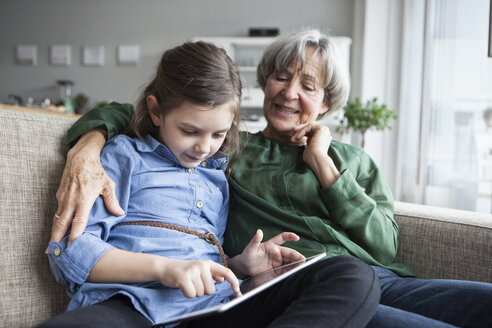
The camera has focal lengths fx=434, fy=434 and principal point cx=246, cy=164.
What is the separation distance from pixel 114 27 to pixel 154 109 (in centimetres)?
534

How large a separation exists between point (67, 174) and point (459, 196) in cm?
388

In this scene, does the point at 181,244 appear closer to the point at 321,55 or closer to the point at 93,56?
the point at 321,55

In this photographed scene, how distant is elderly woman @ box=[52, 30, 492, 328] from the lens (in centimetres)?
96

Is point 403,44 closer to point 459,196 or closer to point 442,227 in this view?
point 459,196

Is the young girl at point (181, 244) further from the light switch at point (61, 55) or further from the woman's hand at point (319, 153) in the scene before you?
the light switch at point (61, 55)

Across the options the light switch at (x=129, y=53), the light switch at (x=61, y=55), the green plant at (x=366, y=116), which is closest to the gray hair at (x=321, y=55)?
the green plant at (x=366, y=116)

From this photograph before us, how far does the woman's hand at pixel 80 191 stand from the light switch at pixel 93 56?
209 inches

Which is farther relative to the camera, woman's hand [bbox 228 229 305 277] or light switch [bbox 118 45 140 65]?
light switch [bbox 118 45 140 65]

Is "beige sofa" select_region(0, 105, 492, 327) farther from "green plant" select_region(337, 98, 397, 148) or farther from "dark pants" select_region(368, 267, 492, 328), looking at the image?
"green plant" select_region(337, 98, 397, 148)

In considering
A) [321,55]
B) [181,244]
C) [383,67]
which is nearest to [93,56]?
[383,67]

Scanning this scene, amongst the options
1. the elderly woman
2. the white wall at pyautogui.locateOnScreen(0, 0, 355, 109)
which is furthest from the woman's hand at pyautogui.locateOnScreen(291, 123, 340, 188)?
the white wall at pyautogui.locateOnScreen(0, 0, 355, 109)

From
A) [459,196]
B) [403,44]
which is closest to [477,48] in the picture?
[403,44]

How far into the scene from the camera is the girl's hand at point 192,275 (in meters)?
0.80

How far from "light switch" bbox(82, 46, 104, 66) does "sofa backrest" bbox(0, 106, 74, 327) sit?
5222 mm
